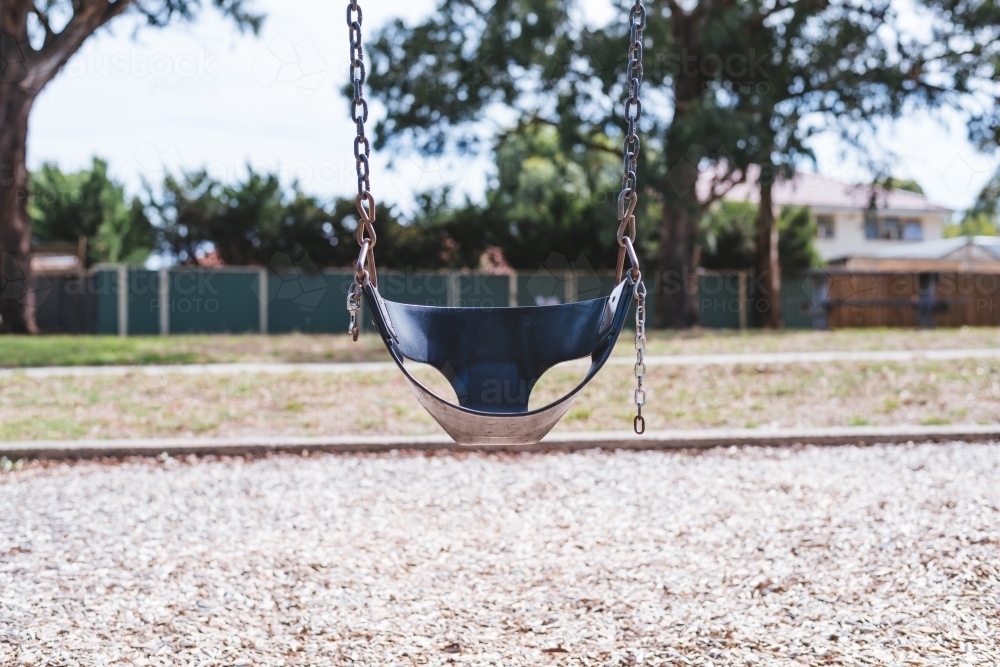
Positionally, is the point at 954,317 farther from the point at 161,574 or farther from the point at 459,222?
the point at 161,574

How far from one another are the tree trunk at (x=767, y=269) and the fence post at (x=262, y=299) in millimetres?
8926

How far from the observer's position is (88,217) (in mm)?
20812

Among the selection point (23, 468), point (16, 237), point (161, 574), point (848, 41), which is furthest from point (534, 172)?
point (161, 574)

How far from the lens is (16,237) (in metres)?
12.3

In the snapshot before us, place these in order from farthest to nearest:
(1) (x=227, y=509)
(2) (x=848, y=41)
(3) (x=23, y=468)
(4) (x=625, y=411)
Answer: (2) (x=848, y=41) < (4) (x=625, y=411) < (3) (x=23, y=468) < (1) (x=227, y=509)

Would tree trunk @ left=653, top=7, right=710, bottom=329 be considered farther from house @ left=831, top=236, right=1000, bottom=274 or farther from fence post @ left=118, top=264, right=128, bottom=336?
fence post @ left=118, top=264, right=128, bottom=336

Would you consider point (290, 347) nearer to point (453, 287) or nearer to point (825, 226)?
point (453, 287)

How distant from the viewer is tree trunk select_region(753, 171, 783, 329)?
16.2 m

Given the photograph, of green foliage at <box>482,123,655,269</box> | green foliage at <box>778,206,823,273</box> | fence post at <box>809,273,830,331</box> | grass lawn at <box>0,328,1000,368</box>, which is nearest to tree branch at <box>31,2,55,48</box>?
grass lawn at <box>0,328,1000,368</box>

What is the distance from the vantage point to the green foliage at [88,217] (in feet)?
67.2

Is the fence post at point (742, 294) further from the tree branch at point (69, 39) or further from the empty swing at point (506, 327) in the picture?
the empty swing at point (506, 327)

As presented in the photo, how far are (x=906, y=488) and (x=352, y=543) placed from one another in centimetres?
262

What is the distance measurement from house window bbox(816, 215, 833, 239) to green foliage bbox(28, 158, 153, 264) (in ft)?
70.4

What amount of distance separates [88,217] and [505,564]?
2028 cm
